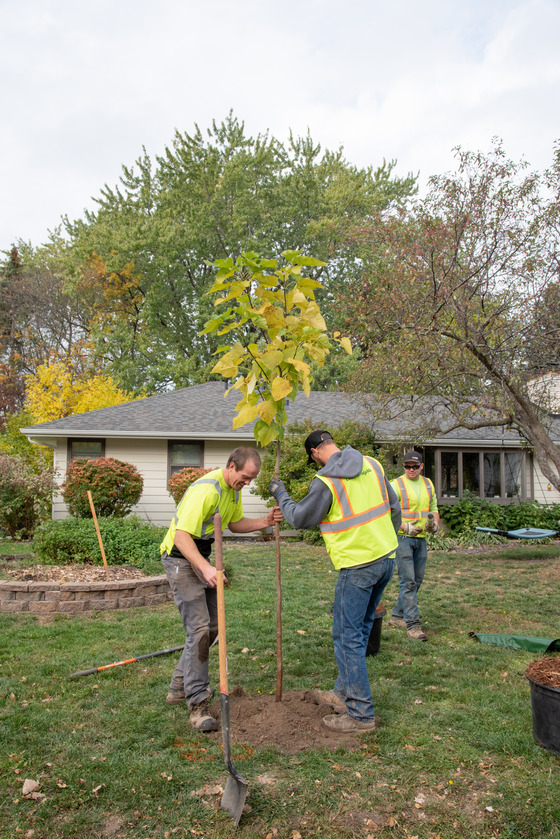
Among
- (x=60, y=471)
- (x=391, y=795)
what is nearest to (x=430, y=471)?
(x=60, y=471)

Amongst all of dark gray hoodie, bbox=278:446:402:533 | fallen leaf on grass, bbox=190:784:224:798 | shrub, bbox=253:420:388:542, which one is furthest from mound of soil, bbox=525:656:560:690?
shrub, bbox=253:420:388:542

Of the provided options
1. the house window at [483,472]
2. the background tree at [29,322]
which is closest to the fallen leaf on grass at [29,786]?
the house window at [483,472]

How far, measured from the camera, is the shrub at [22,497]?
13.2 m

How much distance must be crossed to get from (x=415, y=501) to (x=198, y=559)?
10.6 feet

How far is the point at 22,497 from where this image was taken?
1367 centimetres

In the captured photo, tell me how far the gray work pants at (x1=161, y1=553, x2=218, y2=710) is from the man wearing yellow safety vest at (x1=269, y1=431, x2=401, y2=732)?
836 millimetres

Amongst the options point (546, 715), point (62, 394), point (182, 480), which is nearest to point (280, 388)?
point (546, 715)

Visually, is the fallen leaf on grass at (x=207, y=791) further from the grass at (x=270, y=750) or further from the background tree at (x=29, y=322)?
the background tree at (x=29, y=322)

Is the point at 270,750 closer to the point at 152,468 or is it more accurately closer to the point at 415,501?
the point at 415,501

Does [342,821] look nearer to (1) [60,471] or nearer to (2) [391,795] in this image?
(2) [391,795]

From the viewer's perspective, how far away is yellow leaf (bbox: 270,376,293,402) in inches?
151

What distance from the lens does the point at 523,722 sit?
162 inches

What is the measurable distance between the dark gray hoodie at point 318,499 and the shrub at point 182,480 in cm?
994

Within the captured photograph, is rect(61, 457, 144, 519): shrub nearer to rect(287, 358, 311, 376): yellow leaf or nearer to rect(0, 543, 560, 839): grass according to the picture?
rect(0, 543, 560, 839): grass
